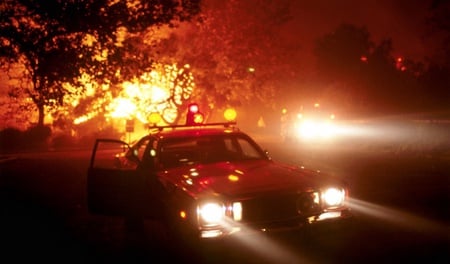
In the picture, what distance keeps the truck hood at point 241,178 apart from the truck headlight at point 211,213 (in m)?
0.13

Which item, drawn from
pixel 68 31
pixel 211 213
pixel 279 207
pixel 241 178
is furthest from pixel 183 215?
pixel 68 31

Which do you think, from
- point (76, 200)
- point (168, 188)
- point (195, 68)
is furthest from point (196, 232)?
point (195, 68)

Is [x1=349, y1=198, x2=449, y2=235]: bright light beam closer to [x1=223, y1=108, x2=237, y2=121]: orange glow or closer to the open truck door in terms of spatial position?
[x1=223, y1=108, x2=237, y2=121]: orange glow

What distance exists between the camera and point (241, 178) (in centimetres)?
596

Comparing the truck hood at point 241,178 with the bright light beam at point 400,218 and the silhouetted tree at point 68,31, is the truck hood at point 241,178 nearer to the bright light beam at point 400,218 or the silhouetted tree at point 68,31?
the bright light beam at point 400,218

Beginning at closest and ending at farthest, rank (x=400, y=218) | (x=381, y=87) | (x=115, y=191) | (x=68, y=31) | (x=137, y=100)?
(x=115, y=191) < (x=400, y=218) < (x=68, y=31) < (x=137, y=100) < (x=381, y=87)

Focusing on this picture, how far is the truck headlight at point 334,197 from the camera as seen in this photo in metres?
5.81

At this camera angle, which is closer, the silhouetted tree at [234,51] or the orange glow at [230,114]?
the orange glow at [230,114]

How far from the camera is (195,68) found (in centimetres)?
3225

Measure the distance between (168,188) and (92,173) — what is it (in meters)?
1.33

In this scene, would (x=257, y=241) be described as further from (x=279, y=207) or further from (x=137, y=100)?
(x=137, y=100)

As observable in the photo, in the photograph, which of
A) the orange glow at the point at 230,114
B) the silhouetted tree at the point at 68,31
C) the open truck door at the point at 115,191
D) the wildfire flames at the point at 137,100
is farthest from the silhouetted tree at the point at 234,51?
the open truck door at the point at 115,191

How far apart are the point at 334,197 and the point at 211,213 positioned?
1388mm

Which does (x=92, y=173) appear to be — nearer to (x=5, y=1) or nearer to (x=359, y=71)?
(x=5, y=1)
